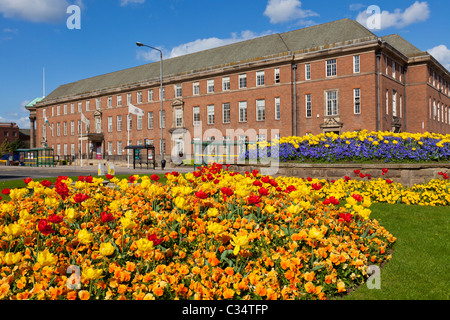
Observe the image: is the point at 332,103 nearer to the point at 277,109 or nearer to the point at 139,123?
the point at 277,109

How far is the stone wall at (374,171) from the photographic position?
11.9 meters

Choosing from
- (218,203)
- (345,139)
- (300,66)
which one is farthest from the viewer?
(300,66)

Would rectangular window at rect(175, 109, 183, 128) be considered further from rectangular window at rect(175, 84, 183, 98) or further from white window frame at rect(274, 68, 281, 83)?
white window frame at rect(274, 68, 281, 83)

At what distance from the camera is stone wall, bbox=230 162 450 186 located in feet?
38.9

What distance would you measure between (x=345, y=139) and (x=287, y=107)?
28935 mm

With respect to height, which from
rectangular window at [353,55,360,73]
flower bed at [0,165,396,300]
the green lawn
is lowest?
the green lawn

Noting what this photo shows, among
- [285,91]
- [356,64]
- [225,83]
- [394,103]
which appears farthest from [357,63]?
[225,83]

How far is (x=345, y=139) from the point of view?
44.8ft

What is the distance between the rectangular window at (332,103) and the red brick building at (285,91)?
11cm

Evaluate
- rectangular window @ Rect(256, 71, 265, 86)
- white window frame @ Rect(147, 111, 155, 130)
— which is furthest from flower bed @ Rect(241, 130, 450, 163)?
white window frame @ Rect(147, 111, 155, 130)

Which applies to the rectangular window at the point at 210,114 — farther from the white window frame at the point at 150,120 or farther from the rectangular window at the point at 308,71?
the rectangular window at the point at 308,71

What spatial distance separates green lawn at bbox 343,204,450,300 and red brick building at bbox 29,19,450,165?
3138 centimetres

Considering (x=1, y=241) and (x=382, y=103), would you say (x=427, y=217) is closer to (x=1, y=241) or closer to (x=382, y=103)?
(x=1, y=241)
